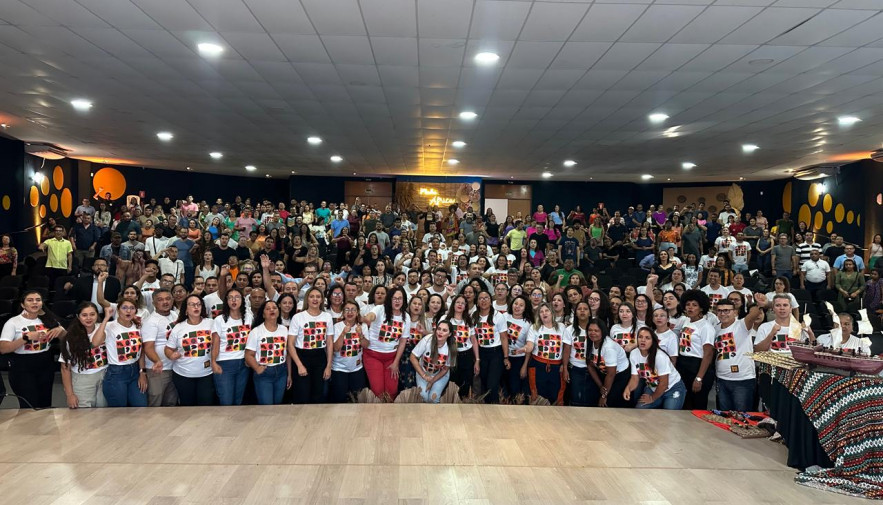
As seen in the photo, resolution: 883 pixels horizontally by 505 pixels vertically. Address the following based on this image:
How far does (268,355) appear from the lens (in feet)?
19.9

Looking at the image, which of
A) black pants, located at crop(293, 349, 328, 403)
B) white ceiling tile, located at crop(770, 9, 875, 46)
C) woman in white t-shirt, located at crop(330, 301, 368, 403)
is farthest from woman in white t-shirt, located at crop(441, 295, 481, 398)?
white ceiling tile, located at crop(770, 9, 875, 46)

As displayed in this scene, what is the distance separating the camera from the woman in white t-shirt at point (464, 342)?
6711mm

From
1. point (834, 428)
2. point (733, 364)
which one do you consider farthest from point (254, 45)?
point (834, 428)

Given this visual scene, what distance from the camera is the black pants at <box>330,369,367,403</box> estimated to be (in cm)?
645

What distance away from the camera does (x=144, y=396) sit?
19.7 feet

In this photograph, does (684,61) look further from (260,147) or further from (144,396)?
(260,147)

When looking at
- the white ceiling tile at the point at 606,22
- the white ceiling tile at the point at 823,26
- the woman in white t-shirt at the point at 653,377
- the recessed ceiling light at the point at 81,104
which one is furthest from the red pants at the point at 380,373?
the recessed ceiling light at the point at 81,104

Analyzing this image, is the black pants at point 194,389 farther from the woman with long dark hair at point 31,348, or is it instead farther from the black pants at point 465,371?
the black pants at point 465,371

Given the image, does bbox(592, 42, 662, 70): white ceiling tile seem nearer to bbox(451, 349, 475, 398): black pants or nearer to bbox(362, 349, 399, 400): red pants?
bbox(451, 349, 475, 398): black pants

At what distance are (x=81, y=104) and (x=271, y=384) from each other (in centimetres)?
732

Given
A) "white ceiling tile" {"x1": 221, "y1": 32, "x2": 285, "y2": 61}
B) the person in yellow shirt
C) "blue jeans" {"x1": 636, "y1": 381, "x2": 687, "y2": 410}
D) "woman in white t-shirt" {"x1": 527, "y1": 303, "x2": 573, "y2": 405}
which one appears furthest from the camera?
the person in yellow shirt

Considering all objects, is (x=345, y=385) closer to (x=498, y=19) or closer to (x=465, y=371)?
(x=465, y=371)

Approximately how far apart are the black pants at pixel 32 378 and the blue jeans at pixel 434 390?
3.37 meters

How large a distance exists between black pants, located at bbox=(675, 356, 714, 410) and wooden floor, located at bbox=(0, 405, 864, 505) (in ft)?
1.86
